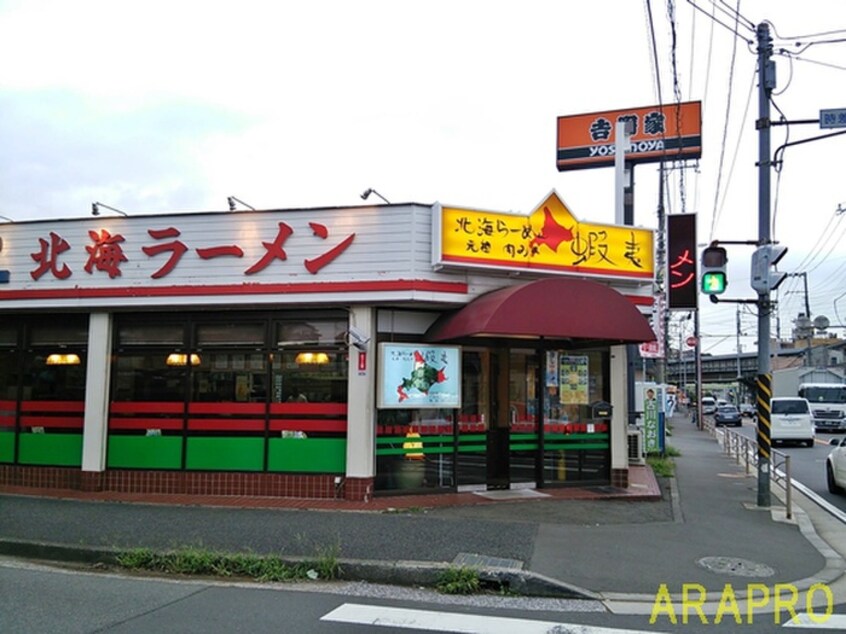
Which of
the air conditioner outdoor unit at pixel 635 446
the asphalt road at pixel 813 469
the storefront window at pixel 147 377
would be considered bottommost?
the asphalt road at pixel 813 469

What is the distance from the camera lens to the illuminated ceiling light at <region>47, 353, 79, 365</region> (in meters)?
12.0

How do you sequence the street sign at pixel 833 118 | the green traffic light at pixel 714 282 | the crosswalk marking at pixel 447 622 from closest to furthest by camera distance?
the crosswalk marking at pixel 447 622
the street sign at pixel 833 118
the green traffic light at pixel 714 282

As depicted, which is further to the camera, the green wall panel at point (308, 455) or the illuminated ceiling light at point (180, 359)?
the illuminated ceiling light at point (180, 359)

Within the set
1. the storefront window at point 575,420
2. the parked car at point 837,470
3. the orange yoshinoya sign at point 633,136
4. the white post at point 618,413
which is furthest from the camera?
the orange yoshinoya sign at point 633,136

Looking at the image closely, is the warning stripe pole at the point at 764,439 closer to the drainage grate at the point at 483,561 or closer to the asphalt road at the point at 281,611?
the asphalt road at the point at 281,611

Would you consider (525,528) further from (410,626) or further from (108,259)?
(108,259)

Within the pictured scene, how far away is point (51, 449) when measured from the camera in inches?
469

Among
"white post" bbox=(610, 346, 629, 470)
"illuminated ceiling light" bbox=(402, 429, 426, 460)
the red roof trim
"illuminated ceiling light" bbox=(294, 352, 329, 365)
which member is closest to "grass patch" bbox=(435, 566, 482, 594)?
"illuminated ceiling light" bbox=(402, 429, 426, 460)

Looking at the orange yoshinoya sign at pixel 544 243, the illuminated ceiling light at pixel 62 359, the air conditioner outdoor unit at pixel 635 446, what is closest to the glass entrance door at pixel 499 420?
the orange yoshinoya sign at pixel 544 243

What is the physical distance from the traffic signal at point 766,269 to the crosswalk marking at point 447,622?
7.60 meters

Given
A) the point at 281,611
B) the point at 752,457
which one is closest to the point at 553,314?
the point at 281,611

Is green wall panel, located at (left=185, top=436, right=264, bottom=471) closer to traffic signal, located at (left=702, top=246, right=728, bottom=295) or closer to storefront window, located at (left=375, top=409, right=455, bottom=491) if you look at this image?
storefront window, located at (left=375, top=409, right=455, bottom=491)

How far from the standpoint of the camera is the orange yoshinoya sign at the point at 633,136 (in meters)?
17.8

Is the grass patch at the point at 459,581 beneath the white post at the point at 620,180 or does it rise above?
beneath
